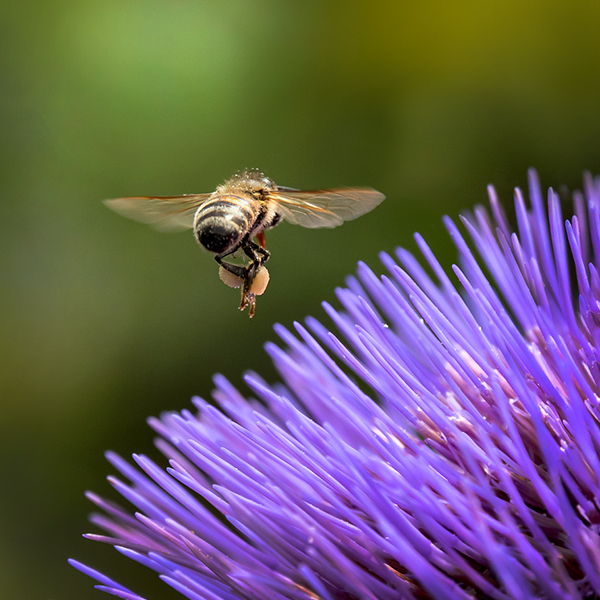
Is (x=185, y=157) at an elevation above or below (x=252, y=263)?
above

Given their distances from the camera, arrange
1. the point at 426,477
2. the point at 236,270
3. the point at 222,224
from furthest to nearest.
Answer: the point at 236,270 < the point at 222,224 < the point at 426,477

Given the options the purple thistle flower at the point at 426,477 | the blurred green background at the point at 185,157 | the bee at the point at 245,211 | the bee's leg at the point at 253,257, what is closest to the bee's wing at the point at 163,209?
the bee at the point at 245,211

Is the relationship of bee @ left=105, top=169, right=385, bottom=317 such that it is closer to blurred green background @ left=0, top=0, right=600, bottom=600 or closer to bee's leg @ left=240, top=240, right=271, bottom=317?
bee's leg @ left=240, top=240, right=271, bottom=317

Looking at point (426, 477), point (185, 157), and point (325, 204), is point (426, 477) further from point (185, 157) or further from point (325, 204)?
point (185, 157)

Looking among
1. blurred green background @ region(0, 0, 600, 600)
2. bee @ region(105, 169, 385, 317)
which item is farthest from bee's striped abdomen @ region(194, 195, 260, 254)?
blurred green background @ region(0, 0, 600, 600)

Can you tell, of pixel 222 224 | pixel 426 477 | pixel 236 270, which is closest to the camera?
pixel 426 477

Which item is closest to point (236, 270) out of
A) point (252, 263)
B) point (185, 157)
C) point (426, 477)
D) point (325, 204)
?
point (252, 263)

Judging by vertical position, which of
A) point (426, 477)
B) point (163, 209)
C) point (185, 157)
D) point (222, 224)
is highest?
point (185, 157)
